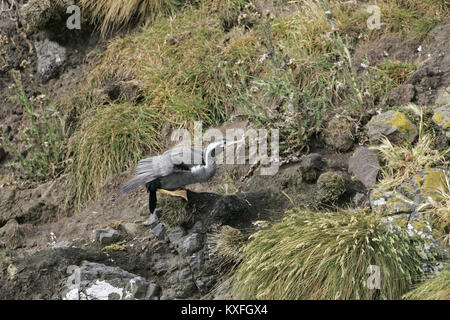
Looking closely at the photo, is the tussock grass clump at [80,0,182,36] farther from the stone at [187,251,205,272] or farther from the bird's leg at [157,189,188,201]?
the stone at [187,251,205,272]

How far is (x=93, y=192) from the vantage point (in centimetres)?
589

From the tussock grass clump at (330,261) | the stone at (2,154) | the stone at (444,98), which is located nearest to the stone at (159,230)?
the tussock grass clump at (330,261)

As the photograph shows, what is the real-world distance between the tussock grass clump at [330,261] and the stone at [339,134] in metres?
1.24

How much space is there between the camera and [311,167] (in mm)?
4777

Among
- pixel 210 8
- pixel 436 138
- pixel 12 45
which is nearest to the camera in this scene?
pixel 436 138

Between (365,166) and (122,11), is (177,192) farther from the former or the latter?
(122,11)

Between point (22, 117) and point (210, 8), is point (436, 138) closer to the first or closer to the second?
point (210, 8)

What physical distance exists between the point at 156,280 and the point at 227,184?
4.09 feet

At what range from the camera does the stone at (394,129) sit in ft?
15.9

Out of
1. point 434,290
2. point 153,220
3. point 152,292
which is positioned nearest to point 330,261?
point 434,290

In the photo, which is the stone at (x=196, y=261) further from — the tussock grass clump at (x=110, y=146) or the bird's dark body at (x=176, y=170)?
the tussock grass clump at (x=110, y=146)

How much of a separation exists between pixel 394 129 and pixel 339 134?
498mm

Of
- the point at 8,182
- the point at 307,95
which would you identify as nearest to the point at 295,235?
the point at 307,95
